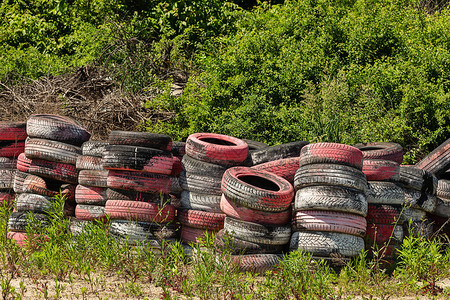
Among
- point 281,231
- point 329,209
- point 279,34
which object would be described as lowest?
point 281,231

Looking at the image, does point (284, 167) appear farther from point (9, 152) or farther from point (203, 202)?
point (9, 152)

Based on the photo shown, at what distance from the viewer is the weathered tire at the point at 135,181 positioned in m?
5.30

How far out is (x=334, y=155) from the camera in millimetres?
5027

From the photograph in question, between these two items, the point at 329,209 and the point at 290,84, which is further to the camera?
the point at 290,84

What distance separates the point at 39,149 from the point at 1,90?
5155 mm

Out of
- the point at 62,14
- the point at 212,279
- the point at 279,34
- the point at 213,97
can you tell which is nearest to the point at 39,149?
the point at 212,279

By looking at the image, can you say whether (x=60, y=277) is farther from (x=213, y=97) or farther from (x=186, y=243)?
(x=213, y=97)

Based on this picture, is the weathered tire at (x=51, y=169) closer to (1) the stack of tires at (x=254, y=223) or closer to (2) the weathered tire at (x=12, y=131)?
(2) the weathered tire at (x=12, y=131)

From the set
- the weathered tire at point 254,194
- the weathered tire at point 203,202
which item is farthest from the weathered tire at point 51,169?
the weathered tire at point 254,194

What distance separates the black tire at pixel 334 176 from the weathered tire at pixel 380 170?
0.33m

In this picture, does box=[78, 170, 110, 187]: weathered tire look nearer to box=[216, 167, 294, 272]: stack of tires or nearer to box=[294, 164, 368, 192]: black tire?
box=[216, 167, 294, 272]: stack of tires

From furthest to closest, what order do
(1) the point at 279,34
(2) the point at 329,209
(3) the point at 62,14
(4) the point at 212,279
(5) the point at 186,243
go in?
1. (3) the point at 62,14
2. (1) the point at 279,34
3. (5) the point at 186,243
4. (2) the point at 329,209
5. (4) the point at 212,279

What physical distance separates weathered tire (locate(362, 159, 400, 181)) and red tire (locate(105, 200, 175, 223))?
2078 millimetres

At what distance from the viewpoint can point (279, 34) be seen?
9.89m
